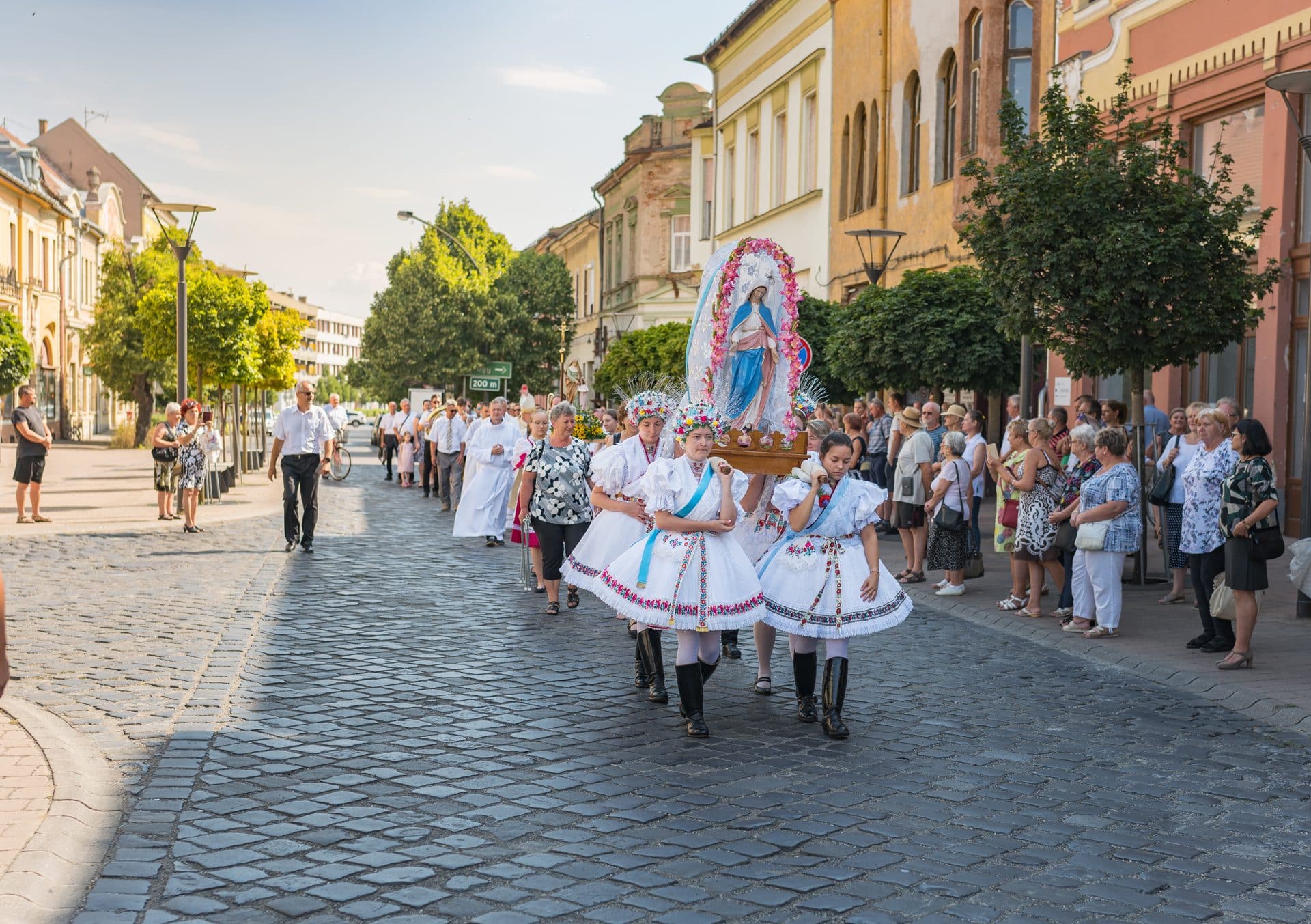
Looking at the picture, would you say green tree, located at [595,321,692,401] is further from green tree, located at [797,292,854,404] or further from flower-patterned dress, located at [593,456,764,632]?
flower-patterned dress, located at [593,456,764,632]

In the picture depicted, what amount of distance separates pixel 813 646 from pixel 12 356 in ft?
127

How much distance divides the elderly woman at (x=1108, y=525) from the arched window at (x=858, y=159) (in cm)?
1952

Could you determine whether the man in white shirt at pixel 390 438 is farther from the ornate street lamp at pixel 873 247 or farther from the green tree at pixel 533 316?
the green tree at pixel 533 316

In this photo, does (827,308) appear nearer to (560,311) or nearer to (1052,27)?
(1052,27)

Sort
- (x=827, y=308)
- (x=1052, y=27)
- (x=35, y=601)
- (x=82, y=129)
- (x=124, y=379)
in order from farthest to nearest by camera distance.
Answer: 1. (x=82, y=129)
2. (x=124, y=379)
3. (x=827, y=308)
4. (x=1052, y=27)
5. (x=35, y=601)

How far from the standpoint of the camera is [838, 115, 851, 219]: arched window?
99.3 ft

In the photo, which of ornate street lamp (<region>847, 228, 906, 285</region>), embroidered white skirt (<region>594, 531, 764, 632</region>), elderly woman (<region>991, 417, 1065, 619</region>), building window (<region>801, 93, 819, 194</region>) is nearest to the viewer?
embroidered white skirt (<region>594, 531, 764, 632</region>)

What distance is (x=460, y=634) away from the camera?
10.5 m

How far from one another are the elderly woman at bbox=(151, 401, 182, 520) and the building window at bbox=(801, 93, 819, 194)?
17505 millimetres

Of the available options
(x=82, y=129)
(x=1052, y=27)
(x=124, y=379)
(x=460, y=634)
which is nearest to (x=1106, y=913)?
(x=460, y=634)

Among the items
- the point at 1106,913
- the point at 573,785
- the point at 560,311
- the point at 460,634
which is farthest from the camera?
the point at 560,311

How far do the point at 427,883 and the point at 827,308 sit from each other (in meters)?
21.0

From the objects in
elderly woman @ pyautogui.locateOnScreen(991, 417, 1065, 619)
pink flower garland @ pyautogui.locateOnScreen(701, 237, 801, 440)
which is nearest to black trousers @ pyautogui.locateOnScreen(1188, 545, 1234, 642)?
elderly woman @ pyautogui.locateOnScreen(991, 417, 1065, 619)

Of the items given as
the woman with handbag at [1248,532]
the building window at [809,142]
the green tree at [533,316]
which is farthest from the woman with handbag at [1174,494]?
the green tree at [533,316]
